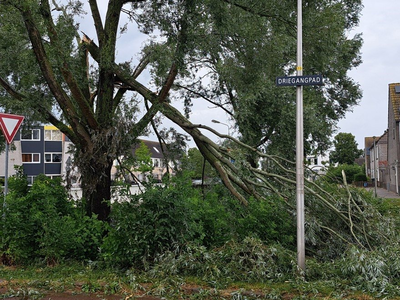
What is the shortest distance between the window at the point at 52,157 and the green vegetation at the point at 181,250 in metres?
41.2

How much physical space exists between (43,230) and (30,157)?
42485 millimetres

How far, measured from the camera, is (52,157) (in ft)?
157

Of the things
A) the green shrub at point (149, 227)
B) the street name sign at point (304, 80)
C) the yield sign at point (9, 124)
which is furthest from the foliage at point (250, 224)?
the yield sign at point (9, 124)

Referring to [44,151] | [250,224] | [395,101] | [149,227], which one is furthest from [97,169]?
[44,151]

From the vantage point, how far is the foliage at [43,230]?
7.36 metres

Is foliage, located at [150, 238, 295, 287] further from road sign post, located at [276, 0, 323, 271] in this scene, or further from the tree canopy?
the tree canopy

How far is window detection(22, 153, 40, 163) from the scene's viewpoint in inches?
1831

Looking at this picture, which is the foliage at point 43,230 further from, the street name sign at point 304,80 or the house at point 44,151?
the house at point 44,151

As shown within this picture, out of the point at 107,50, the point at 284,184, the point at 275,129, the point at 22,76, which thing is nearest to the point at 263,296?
the point at 284,184

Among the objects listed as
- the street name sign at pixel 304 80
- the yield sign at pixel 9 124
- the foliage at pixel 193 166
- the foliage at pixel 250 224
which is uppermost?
the street name sign at pixel 304 80

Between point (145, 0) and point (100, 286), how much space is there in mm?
6316

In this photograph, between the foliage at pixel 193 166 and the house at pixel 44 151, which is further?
the house at pixel 44 151

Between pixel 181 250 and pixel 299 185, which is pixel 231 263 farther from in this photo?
pixel 299 185

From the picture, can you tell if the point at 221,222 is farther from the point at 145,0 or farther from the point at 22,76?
the point at 22,76
